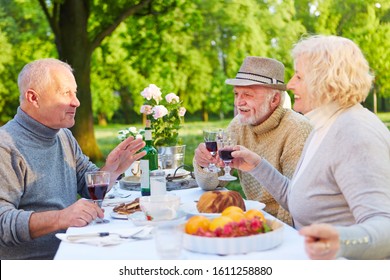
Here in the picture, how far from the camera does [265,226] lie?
6.81ft

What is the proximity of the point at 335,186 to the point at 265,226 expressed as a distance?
498mm

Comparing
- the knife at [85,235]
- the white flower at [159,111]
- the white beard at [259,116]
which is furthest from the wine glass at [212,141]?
the knife at [85,235]

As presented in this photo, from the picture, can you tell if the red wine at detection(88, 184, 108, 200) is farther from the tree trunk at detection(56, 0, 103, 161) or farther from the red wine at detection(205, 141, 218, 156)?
the tree trunk at detection(56, 0, 103, 161)

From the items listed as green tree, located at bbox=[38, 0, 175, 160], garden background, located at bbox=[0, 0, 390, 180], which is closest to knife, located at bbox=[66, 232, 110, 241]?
green tree, located at bbox=[38, 0, 175, 160]

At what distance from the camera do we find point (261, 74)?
4.01 metres

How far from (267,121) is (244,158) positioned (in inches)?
35.7

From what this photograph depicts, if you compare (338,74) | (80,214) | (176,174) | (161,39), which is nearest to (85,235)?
(80,214)

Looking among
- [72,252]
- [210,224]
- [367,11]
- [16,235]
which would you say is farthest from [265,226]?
[367,11]

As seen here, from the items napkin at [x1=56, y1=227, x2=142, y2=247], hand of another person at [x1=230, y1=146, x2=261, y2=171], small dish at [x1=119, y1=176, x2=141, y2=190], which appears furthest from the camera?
small dish at [x1=119, y1=176, x2=141, y2=190]

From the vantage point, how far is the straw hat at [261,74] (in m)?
3.98

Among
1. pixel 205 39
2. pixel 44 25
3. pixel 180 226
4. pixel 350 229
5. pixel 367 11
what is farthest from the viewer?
pixel 205 39

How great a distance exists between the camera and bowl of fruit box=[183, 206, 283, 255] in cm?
201

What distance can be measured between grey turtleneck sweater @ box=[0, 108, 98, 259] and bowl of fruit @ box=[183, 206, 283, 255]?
982 mm
